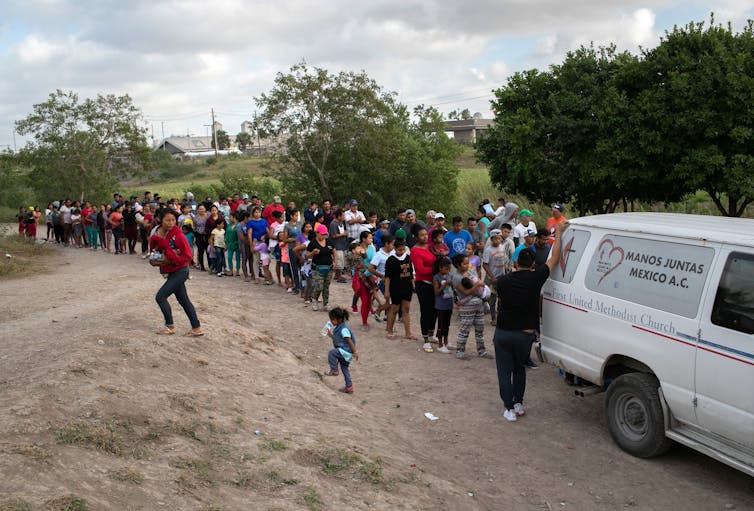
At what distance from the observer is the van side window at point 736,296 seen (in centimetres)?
544

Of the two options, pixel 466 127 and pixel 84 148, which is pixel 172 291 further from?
pixel 466 127

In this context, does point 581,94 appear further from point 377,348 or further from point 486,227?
point 377,348

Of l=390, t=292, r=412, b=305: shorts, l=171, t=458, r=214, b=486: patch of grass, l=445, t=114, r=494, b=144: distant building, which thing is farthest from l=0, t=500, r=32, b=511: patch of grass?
l=445, t=114, r=494, b=144: distant building

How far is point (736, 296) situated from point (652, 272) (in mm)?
912

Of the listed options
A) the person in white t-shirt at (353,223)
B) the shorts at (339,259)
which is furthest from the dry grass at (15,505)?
the person in white t-shirt at (353,223)

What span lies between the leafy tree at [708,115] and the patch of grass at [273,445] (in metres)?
12.9

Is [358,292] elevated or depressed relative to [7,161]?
depressed

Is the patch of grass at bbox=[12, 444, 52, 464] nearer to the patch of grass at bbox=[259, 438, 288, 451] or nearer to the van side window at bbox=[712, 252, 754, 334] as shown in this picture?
the patch of grass at bbox=[259, 438, 288, 451]

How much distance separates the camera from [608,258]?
695 cm

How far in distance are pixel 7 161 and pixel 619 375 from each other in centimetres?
3956

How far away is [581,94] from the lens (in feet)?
63.1

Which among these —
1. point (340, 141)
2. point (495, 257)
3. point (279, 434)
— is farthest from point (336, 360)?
point (340, 141)

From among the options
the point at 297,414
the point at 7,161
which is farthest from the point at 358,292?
the point at 7,161

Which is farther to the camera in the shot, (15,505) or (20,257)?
(20,257)
